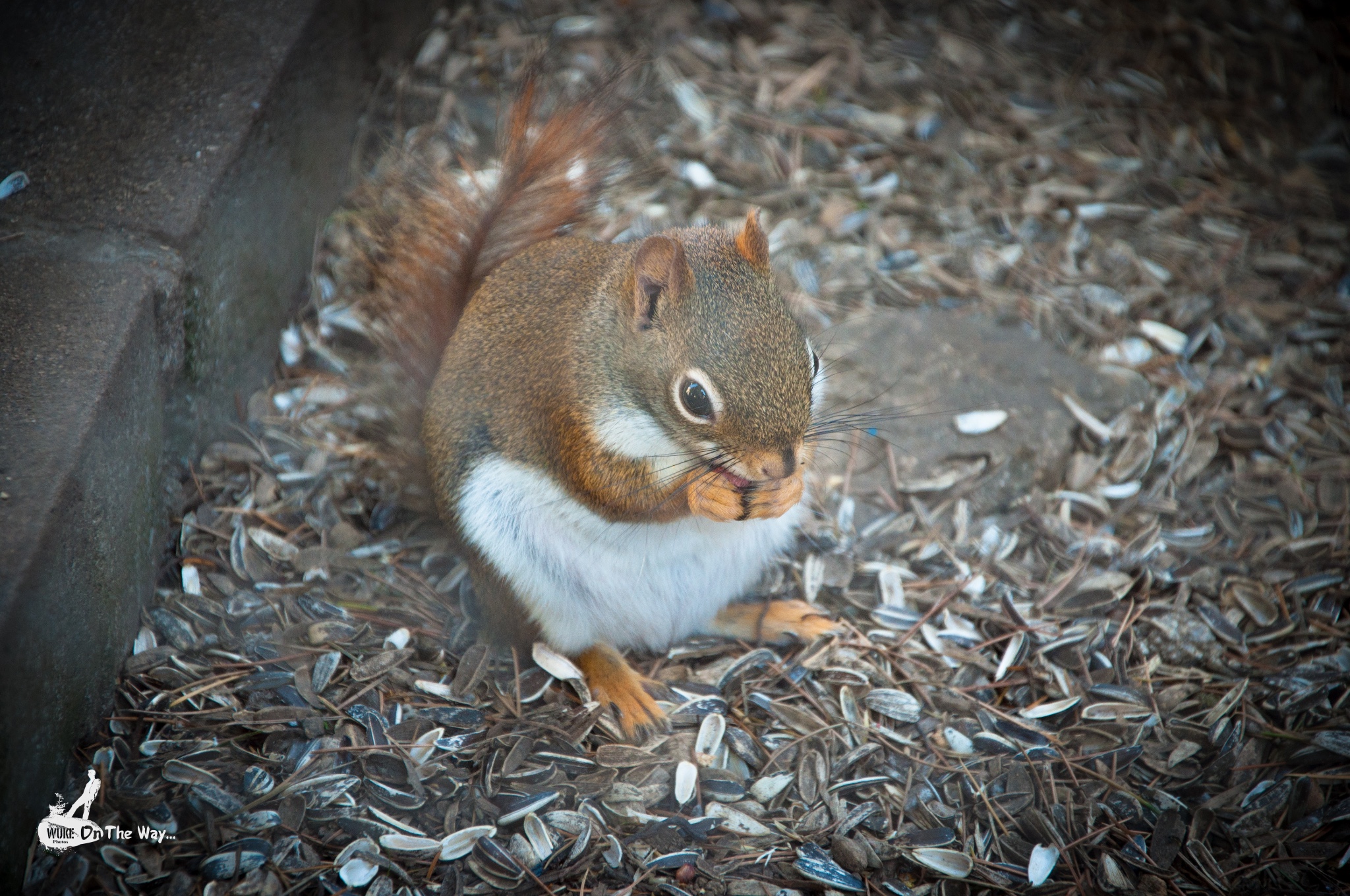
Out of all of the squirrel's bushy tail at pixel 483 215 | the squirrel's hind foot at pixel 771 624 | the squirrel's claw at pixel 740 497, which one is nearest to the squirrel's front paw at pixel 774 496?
the squirrel's claw at pixel 740 497

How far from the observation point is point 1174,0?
372 centimetres

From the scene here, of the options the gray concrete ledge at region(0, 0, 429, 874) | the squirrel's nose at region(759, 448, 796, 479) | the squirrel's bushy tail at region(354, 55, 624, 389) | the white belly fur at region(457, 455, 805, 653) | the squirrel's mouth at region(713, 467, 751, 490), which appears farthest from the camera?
the squirrel's bushy tail at region(354, 55, 624, 389)

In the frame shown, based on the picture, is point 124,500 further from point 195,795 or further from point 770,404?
point 770,404

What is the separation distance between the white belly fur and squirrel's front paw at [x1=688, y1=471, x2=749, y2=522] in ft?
0.41

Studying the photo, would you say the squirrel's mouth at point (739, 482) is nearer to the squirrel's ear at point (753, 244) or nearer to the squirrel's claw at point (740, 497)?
the squirrel's claw at point (740, 497)

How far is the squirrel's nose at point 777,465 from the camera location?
1783mm

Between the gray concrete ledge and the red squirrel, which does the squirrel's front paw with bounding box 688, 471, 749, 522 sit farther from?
the gray concrete ledge

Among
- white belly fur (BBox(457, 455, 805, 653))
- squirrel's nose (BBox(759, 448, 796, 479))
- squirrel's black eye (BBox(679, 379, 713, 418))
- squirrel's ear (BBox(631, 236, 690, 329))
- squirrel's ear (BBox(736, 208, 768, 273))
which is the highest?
squirrel's ear (BBox(631, 236, 690, 329))

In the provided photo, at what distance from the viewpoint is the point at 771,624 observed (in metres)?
2.38

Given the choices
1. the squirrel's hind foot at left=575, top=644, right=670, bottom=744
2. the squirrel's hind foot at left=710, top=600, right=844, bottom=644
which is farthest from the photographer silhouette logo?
the squirrel's hind foot at left=710, top=600, right=844, bottom=644

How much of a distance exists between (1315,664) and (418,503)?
2.00 meters

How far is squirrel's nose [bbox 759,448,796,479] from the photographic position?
1.78 m

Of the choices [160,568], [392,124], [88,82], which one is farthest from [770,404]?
[392,124]

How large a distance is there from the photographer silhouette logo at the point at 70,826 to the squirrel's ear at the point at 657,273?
1.26 metres
